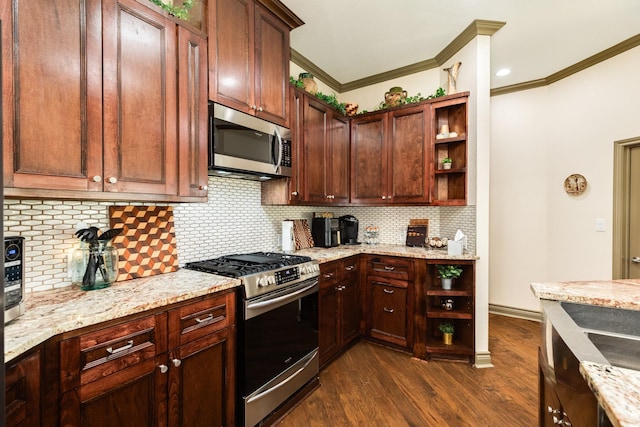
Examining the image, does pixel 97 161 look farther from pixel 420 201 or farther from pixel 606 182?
pixel 606 182

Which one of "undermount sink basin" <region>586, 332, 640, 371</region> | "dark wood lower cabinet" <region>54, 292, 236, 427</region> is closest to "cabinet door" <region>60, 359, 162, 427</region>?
"dark wood lower cabinet" <region>54, 292, 236, 427</region>

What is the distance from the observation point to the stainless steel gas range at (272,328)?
171cm

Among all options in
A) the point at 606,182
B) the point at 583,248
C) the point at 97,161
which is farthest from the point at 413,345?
the point at 97,161

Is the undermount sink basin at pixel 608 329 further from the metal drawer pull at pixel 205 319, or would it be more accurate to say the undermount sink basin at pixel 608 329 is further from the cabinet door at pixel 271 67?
the cabinet door at pixel 271 67

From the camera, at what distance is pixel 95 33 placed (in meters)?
1.35

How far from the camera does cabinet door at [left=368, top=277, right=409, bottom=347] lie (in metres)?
2.75

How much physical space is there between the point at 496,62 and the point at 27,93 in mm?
3805

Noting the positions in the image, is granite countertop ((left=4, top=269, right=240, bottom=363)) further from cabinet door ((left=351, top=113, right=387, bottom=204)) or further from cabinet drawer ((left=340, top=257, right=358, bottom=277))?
cabinet door ((left=351, top=113, right=387, bottom=204))

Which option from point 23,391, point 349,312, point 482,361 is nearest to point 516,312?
point 482,361

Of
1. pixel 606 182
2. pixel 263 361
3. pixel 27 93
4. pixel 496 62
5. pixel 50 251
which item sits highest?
pixel 496 62

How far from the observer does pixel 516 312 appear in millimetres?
3604

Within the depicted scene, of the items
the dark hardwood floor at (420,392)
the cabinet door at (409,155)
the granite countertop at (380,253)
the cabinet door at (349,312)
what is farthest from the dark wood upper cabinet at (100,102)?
the cabinet door at (409,155)

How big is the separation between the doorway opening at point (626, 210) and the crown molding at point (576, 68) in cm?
87

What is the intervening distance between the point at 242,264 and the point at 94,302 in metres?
0.87
